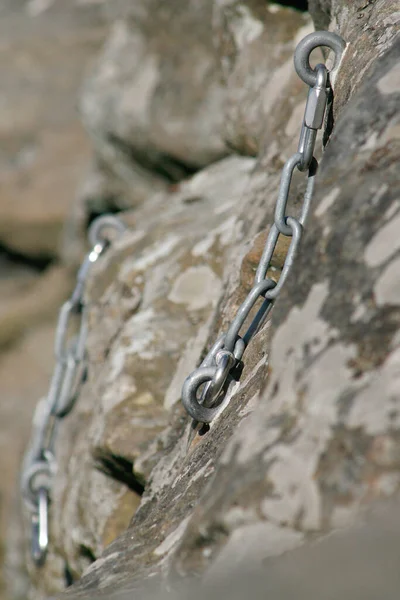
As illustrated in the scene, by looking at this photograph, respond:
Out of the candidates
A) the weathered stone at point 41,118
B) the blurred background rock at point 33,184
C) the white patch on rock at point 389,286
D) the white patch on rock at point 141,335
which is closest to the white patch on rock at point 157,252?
the white patch on rock at point 141,335

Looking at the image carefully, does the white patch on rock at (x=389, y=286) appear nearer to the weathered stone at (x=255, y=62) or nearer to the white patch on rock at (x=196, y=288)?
the white patch on rock at (x=196, y=288)

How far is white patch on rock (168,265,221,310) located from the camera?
1425mm

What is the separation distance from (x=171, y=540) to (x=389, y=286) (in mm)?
329

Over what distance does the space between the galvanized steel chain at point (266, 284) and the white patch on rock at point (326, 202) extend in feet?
0.58

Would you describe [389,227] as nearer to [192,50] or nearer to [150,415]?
[150,415]

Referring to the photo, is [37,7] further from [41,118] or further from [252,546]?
[252,546]

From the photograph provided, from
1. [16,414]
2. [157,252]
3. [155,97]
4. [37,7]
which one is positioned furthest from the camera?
[37,7]

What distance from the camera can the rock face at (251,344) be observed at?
64 centimetres

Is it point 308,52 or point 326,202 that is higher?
point 308,52

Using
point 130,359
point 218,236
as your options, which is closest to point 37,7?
point 218,236

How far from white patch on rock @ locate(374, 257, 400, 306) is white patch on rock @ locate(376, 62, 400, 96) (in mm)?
204

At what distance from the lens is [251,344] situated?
1.01 metres

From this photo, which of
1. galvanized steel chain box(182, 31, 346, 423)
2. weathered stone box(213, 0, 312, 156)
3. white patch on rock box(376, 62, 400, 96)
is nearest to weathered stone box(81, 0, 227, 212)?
weathered stone box(213, 0, 312, 156)

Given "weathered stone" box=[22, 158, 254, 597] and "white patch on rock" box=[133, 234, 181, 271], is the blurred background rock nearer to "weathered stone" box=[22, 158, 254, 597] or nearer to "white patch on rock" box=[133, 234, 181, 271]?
"weathered stone" box=[22, 158, 254, 597]
